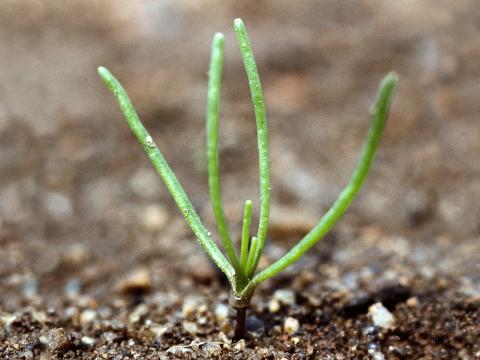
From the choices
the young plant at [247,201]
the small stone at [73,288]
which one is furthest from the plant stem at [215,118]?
the small stone at [73,288]

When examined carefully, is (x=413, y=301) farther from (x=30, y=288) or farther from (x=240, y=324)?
(x=30, y=288)

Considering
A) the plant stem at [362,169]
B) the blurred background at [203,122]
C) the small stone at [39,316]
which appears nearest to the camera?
the plant stem at [362,169]

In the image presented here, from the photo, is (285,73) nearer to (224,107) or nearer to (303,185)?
(224,107)

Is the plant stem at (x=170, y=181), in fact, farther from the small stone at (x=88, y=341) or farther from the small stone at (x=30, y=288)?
the small stone at (x=30, y=288)

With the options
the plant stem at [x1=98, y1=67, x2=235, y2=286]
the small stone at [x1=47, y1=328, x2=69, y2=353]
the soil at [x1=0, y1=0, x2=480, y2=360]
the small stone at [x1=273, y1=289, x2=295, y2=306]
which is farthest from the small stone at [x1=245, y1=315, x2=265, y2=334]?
the small stone at [x1=47, y1=328, x2=69, y2=353]

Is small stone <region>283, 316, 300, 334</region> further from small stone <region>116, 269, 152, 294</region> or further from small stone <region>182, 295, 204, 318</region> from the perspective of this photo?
small stone <region>116, 269, 152, 294</region>

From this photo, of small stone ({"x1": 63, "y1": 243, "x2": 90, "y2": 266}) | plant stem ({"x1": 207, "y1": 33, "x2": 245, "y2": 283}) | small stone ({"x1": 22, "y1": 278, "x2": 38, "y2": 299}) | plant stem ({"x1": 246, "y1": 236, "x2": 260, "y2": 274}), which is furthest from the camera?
small stone ({"x1": 63, "y1": 243, "x2": 90, "y2": 266})

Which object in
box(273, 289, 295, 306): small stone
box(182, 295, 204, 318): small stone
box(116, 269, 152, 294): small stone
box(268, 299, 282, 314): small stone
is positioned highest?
box(116, 269, 152, 294): small stone
